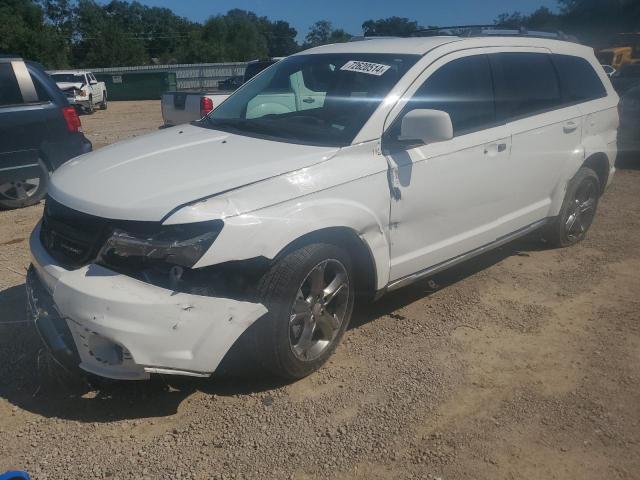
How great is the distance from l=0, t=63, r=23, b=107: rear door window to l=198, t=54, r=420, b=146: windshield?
3.55 m

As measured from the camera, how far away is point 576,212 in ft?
17.5

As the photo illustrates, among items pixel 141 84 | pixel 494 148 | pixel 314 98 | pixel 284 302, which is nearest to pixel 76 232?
pixel 284 302

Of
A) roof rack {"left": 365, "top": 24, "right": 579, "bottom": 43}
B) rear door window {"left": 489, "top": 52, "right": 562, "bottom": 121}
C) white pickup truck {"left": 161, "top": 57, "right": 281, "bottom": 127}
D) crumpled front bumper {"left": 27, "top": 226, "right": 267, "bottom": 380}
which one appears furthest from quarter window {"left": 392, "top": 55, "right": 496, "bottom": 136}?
white pickup truck {"left": 161, "top": 57, "right": 281, "bottom": 127}

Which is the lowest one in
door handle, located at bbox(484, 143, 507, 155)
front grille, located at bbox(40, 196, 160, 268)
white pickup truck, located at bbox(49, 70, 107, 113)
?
white pickup truck, located at bbox(49, 70, 107, 113)

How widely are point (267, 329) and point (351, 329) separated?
109 cm

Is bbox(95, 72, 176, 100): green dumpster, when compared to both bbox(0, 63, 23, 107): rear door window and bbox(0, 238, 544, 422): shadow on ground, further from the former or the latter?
bbox(0, 238, 544, 422): shadow on ground

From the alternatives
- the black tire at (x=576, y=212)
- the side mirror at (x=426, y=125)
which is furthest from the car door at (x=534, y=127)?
the side mirror at (x=426, y=125)

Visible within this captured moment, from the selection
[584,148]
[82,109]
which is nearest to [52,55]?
[82,109]

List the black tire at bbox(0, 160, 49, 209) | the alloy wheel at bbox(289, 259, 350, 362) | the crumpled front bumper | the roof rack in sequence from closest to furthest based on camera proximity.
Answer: the crumpled front bumper, the alloy wheel at bbox(289, 259, 350, 362), the roof rack, the black tire at bbox(0, 160, 49, 209)

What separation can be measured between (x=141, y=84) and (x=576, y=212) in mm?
30920

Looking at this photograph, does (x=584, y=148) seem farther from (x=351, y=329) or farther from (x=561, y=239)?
(x=351, y=329)

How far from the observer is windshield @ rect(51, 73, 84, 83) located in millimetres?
22672

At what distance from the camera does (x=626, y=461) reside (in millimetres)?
2682

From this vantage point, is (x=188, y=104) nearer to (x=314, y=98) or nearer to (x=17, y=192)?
(x=17, y=192)
